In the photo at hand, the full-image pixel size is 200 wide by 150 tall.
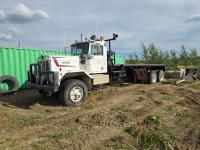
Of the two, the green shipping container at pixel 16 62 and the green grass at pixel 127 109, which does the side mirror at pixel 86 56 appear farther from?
the green shipping container at pixel 16 62

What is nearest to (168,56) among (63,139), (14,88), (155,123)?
(14,88)

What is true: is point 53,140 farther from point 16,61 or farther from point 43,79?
point 16,61

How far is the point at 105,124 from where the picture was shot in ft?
22.7

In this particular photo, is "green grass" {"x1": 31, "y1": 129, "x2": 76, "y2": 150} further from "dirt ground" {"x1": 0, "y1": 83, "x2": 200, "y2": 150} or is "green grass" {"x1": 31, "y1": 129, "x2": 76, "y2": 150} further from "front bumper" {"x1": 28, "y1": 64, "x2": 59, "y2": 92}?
"front bumper" {"x1": 28, "y1": 64, "x2": 59, "y2": 92}

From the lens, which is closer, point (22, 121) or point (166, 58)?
point (22, 121)

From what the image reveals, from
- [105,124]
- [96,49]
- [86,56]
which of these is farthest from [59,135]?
[96,49]

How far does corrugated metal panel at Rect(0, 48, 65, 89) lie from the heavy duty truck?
257 centimetres

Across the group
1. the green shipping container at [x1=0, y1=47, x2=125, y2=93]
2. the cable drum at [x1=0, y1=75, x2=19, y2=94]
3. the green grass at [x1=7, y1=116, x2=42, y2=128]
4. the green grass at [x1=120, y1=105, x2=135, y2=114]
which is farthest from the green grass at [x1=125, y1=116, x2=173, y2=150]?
the green shipping container at [x1=0, y1=47, x2=125, y2=93]

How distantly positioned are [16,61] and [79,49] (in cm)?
404

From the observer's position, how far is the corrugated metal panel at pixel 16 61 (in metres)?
12.9

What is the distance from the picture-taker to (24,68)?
13859 mm

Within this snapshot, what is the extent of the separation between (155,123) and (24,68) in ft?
29.5

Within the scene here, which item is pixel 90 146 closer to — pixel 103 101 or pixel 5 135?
pixel 5 135

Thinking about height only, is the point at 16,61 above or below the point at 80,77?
above
